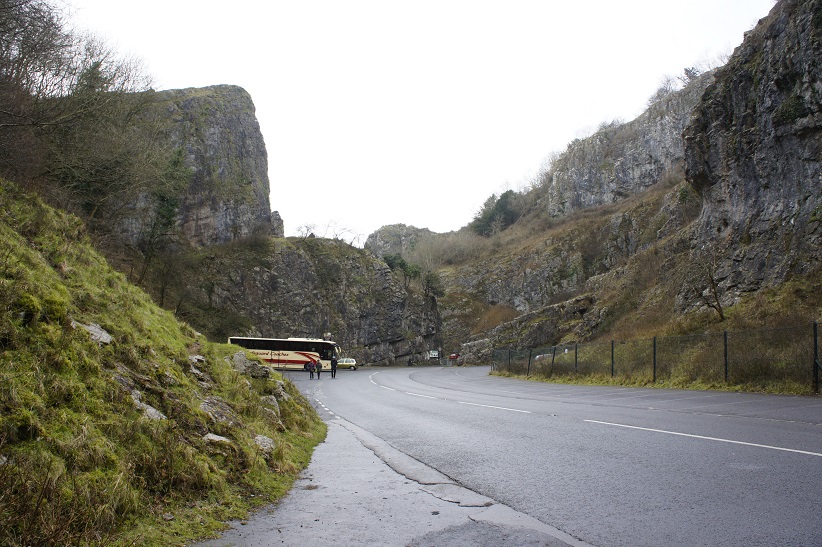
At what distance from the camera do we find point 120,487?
4.25 metres

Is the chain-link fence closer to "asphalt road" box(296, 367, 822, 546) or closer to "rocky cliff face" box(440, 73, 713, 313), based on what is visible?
"asphalt road" box(296, 367, 822, 546)

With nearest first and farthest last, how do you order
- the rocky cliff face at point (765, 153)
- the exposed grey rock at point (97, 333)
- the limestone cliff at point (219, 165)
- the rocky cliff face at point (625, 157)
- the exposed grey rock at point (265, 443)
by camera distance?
the exposed grey rock at point (97, 333)
the exposed grey rock at point (265, 443)
the rocky cliff face at point (765, 153)
the limestone cliff at point (219, 165)
the rocky cliff face at point (625, 157)

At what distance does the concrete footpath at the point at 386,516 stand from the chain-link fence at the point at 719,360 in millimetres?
13881

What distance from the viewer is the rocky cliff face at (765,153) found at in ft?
88.4

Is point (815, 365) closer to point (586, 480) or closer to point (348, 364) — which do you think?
point (586, 480)

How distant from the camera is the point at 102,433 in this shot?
477cm

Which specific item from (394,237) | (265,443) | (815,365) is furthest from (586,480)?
(394,237)

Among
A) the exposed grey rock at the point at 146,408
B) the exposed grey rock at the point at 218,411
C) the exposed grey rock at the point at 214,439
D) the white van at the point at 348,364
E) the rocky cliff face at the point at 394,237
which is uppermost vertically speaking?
the rocky cliff face at the point at 394,237

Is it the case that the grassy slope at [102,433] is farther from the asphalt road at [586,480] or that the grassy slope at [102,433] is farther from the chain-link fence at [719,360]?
the chain-link fence at [719,360]

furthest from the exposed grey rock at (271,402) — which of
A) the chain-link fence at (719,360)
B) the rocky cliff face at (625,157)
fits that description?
the rocky cliff face at (625,157)

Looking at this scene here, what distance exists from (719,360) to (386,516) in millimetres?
18238

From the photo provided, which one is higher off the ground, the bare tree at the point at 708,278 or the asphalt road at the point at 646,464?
the bare tree at the point at 708,278

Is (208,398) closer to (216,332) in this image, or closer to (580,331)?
(580,331)

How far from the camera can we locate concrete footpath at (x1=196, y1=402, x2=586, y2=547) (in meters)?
4.55
